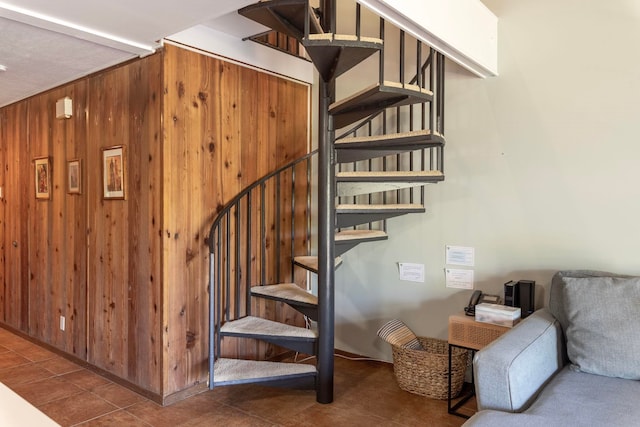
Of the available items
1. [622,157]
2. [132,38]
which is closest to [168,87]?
[132,38]

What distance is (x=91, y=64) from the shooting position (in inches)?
127

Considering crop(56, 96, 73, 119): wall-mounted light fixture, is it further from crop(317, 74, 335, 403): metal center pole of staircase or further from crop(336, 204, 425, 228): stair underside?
crop(336, 204, 425, 228): stair underside

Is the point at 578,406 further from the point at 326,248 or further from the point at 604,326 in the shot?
the point at 326,248

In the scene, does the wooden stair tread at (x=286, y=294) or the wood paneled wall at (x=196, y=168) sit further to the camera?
the wooden stair tread at (x=286, y=294)

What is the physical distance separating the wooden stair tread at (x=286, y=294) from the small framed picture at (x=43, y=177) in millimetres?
2163

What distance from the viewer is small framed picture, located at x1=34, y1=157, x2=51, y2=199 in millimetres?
3943

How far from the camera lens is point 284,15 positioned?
8.23 feet

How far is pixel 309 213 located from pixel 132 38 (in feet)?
6.55

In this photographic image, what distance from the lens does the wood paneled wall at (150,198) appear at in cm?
295

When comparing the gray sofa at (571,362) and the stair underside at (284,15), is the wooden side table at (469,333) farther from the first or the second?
the stair underside at (284,15)

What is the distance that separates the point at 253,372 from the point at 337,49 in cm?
199

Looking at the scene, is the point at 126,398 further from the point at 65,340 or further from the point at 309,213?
the point at 309,213

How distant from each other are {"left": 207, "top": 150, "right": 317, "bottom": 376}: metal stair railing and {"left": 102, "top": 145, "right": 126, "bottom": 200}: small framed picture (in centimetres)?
73

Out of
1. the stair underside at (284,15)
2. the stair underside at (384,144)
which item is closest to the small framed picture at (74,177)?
the stair underside at (284,15)
